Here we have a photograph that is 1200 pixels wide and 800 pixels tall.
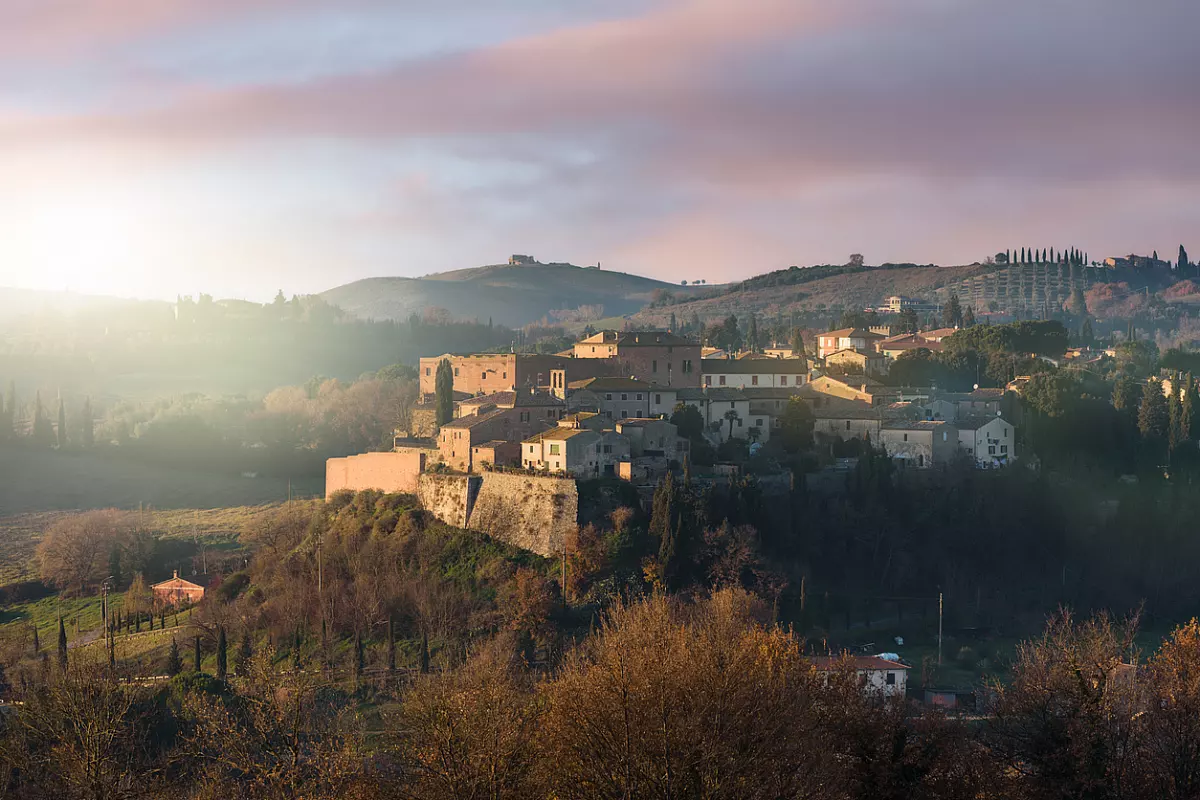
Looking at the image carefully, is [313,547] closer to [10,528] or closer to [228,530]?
[228,530]

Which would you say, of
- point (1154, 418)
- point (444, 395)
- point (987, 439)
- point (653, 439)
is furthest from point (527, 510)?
point (1154, 418)

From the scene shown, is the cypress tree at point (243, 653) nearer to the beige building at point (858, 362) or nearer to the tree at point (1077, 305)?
the beige building at point (858, 362)

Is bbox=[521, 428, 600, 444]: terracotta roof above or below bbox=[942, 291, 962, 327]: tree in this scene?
below

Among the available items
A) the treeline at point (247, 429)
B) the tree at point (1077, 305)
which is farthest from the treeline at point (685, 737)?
the tree at point (1077, 305)

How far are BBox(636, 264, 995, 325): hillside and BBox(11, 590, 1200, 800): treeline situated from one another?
348 ft

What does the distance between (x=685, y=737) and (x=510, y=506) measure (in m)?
26.1

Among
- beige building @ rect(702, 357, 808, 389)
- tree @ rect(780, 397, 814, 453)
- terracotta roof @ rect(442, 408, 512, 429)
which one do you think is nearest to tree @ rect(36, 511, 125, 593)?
terracotta roof @ rect(442, 408, 512, 429)

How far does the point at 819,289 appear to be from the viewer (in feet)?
488

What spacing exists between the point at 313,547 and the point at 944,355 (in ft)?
101

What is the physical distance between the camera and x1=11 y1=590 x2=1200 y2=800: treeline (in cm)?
1980

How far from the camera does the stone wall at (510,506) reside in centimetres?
4375

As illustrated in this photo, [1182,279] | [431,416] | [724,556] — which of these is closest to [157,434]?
[431,416]

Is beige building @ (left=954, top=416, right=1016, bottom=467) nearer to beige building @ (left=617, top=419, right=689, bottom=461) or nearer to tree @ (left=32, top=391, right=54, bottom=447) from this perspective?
beige building @ (left=617, top=419, right=689, bottom=461)

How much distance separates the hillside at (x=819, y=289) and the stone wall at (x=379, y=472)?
7888 cm
